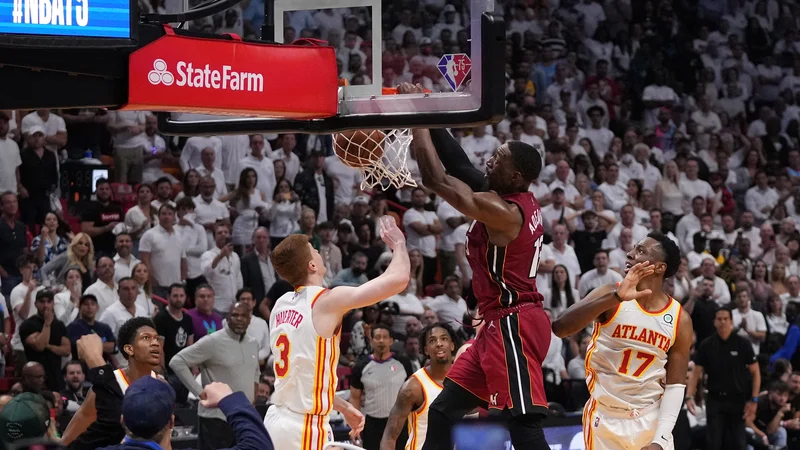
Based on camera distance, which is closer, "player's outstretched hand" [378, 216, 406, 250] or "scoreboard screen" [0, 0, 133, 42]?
"scoreboard screen" [0, 0, 133, 42]

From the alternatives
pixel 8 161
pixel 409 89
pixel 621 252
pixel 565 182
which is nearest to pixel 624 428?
pixel 409 89

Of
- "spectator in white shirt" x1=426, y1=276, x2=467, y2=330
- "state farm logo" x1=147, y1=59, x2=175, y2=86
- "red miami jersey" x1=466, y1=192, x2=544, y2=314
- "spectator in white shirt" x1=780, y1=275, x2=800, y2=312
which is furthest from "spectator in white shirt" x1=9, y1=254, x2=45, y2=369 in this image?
"spectator in white shirt" x1=780, y1=275, x2=800, y2=312

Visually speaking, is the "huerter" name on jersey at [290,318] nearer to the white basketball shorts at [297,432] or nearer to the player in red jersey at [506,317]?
the white basketball shorts at [297,432]

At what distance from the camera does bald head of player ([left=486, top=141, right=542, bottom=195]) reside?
21.1 ft

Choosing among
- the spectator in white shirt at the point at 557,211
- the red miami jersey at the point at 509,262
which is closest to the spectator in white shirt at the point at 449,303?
the spectator in white shirt at the point at 557,211

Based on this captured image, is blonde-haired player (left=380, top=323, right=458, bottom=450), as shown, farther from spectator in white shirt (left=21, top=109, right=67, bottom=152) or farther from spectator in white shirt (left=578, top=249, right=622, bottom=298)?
spectator in white shirt (left=21, top=109, right=67, bottom=152)

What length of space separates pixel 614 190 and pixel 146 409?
1327cm

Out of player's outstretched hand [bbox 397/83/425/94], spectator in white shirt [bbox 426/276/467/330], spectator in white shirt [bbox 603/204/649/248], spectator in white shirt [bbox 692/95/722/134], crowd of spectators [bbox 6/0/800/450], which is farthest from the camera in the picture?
spectator in white shirt [bbox 692/95/722/134]

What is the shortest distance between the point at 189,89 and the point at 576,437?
22.5 ft

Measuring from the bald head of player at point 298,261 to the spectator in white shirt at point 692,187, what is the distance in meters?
11.9

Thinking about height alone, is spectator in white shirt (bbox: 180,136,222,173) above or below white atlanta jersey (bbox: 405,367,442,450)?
above

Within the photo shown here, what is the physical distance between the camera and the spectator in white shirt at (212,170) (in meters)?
14.2

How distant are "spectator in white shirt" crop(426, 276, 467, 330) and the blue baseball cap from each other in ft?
31.4

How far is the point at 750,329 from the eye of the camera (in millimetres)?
15453
